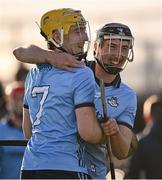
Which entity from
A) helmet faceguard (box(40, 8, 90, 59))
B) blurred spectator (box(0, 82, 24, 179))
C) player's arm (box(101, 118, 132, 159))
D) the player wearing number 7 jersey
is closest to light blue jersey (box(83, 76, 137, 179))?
player's arm (box(101, 118, 132, 159))

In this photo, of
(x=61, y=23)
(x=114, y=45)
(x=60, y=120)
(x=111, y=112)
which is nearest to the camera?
(x=60, y=120)

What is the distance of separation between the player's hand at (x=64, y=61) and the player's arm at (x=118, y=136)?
0.47 m

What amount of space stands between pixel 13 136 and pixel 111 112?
3489 millimetres

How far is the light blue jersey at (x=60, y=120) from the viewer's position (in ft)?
26.3

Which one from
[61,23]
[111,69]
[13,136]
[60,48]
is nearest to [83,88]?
[60,48]

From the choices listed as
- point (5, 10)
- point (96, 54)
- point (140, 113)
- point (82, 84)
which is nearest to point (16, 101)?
point (96, 54)

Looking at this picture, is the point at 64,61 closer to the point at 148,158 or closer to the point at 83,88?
the point at 83,88

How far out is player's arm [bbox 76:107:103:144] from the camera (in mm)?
7906

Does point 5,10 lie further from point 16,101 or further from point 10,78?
point 16,101

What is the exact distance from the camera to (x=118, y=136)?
26.7ft

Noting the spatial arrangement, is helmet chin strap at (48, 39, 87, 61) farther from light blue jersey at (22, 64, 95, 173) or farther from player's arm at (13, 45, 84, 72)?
light blue jersey at (22, 64, 95, 173)

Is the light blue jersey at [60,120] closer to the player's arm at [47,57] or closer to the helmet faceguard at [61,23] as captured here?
the player's arm at [47,57]

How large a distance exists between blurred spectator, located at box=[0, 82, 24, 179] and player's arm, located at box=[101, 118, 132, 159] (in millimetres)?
3011

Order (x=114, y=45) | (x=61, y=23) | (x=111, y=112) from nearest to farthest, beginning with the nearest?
(x=61, y=23) → (x=111, y=112) → (x=114, y=45)
